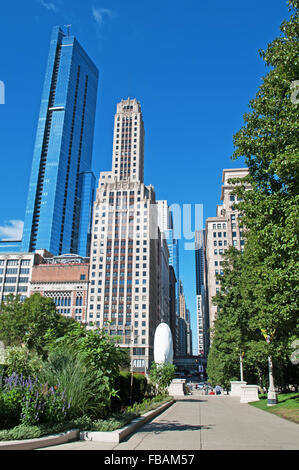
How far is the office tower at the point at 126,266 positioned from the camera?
10031 cm

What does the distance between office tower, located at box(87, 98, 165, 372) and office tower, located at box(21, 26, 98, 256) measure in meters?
57.1

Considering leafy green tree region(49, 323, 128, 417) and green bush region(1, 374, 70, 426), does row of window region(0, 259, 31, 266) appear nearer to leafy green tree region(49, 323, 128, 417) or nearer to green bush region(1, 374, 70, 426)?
leafy green tree region(49, 323, 128, 417)

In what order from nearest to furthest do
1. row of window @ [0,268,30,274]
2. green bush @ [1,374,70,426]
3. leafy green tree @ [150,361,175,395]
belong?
green bush @ [1,374,70,426]
leafy green tree @ [150,361,175,395]
row of window @ [0,268,30,274]

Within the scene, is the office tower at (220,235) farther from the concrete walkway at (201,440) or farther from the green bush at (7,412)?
the green bush at (7,412)

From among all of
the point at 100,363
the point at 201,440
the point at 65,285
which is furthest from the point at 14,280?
the point at 201,440

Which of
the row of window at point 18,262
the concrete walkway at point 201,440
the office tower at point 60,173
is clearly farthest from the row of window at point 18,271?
the concrete walkway at point 201,440

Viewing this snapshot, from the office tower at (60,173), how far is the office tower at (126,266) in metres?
57.1

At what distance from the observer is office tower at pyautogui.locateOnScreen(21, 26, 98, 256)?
541 ft

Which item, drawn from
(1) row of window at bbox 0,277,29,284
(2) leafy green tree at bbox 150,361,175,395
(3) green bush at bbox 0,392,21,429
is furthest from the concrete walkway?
(1) row of window at bbox 0,277,29,284

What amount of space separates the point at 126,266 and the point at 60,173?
87680 millimetres

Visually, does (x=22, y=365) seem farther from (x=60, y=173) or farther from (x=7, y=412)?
(x=60, y=173)

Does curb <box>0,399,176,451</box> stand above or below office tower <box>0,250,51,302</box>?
below
